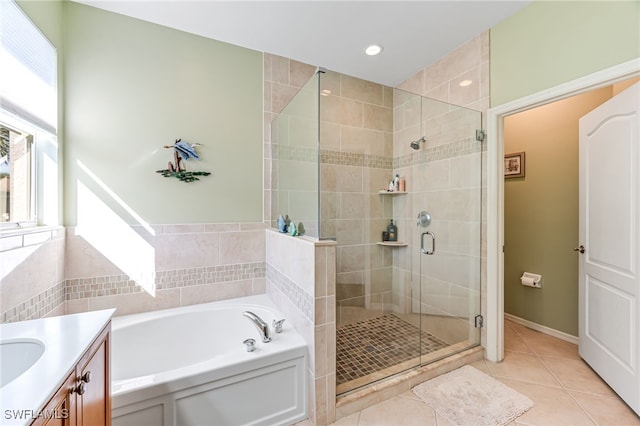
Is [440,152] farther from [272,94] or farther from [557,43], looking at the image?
[272,94]

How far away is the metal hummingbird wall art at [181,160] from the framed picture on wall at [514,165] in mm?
3185

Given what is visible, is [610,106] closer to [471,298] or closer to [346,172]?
[471,298]

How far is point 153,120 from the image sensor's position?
2.07 meters

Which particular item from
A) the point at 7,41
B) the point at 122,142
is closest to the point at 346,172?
the point at 122,142

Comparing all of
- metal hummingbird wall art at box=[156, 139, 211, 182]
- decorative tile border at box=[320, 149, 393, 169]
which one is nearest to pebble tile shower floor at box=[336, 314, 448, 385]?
decorative tile border at box=[320, 149, 393, 169]

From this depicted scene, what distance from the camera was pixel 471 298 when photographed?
7.52ft

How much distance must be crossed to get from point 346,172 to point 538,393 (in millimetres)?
2123

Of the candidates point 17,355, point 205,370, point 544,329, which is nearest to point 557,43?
point 544,329

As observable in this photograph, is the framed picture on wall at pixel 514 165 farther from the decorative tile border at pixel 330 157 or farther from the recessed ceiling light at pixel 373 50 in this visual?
the recessed ceiling light at pixel 373 50

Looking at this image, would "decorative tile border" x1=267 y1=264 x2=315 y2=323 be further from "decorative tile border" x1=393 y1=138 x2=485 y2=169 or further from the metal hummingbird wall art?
"decorative tile border" x1=393 y1=138 x2=485 y2=169

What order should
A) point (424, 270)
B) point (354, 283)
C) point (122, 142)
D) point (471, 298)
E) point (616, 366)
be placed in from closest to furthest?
1. point (616, 366)
2. point (122, 142)
3. point (471, 298)
4. point (424, 270)
5. point (354, 283)

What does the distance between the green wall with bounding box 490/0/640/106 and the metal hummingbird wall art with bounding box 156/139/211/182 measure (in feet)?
8.10

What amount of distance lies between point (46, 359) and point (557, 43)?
2.97 metres

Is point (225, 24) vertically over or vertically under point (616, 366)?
over
